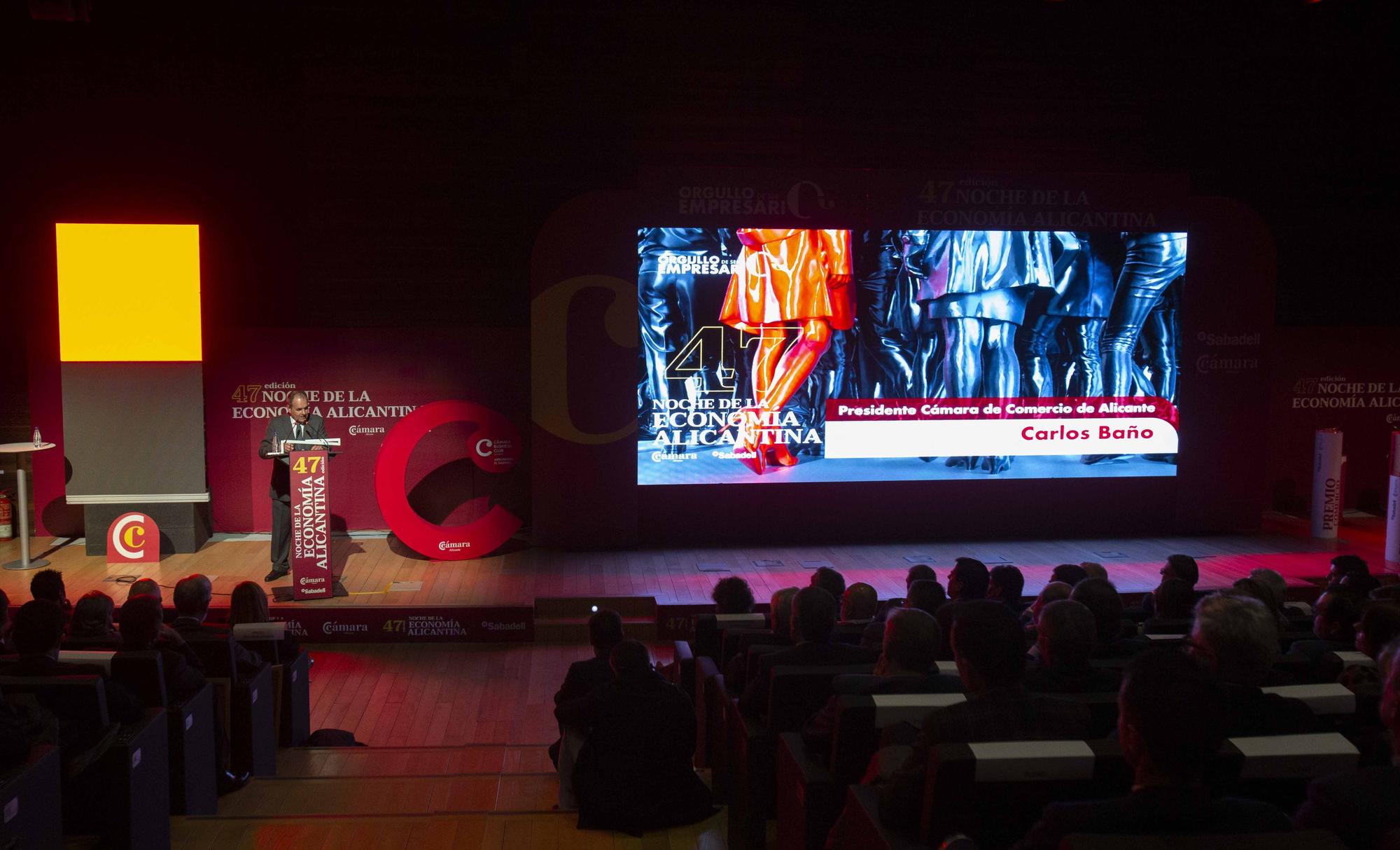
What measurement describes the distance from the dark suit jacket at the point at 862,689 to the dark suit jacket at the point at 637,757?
834 millimetres

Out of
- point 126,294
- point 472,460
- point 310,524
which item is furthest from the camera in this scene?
point 472,460

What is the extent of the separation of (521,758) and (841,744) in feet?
9.12

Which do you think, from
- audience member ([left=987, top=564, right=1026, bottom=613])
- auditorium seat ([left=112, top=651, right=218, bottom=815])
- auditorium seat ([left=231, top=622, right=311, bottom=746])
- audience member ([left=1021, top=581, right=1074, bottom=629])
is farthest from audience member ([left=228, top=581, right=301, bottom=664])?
audience member ([left=1021, top=581, right=1074, bottom=629])

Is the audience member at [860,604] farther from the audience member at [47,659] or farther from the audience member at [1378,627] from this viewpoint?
the audience member at [47,659]

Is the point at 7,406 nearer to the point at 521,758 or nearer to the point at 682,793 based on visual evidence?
the point at 521,758

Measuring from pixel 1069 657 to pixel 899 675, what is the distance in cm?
48

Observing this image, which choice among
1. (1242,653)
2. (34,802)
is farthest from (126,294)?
(1242,653)

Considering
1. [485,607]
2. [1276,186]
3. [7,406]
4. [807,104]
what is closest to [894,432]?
[807,104]

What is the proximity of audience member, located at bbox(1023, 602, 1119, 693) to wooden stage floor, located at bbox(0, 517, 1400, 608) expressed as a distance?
434 cm

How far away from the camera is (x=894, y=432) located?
8680 millimetres

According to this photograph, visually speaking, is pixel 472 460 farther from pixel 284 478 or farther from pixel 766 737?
pixel 766 737

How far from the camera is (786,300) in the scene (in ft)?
27.6

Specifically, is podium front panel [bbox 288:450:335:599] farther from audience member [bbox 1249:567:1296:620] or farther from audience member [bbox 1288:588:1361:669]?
audience member [bbox 1288:588:1361:669]

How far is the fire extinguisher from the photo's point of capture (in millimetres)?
8727
